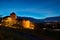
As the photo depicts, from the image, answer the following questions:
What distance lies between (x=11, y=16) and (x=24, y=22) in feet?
23.0

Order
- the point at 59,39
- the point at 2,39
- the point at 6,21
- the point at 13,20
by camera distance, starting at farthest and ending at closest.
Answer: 1. the point at 13,20
2. the point at 6,21
3. the point at 59,39
4. the point at 2,39

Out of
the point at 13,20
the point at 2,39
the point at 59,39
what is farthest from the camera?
the point at 13,20

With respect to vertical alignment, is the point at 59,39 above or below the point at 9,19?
below

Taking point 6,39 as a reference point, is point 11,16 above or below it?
above

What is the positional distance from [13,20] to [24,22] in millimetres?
5071

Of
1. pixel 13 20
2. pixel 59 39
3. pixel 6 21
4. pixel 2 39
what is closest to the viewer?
pixel 2 39

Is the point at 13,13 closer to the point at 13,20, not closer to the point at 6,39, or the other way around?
the point at 13,20

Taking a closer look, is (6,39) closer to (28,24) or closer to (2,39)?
(2,39)

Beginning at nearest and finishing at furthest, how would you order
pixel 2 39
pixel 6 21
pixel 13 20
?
pixel 2 39 < pixel 6 21 < pixel 13 20

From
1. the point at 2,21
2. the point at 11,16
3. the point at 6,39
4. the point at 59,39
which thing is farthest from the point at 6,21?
the point at 6,39

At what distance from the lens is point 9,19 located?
63.5m

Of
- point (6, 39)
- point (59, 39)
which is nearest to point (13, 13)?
point (59, 39)

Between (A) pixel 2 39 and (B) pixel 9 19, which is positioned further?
(B) pixel 9 19

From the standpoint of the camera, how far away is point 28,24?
214ft
